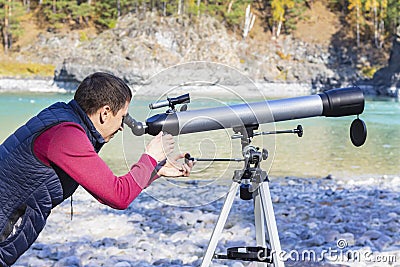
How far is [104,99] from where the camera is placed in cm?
193

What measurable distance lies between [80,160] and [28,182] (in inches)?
8.7

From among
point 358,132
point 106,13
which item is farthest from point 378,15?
point 358,132

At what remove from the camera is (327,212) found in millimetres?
5320

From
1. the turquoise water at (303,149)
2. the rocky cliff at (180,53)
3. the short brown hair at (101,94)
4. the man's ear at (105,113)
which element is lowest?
the rocky cliff at (180,53)

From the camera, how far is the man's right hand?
2.07 m

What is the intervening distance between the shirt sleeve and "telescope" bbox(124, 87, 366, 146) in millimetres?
265

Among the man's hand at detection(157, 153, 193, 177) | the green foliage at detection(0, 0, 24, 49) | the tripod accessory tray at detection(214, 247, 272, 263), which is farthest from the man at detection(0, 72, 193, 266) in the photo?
the green foliage at detection(0, 0, 24, 49)

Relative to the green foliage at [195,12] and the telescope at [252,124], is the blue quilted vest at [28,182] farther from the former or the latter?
the green foliage at [195,12]

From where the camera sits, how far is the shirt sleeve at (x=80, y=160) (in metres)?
1.83

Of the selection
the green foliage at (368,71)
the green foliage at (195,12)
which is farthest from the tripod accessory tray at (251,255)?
→ the green foliage at (195,12)

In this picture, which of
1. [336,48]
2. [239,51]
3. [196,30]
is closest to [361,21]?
[336,48]

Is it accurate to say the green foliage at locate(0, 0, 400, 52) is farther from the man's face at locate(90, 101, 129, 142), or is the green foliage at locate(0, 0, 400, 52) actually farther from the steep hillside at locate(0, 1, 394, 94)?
the man's face at locate(90, 101, 129, 142)

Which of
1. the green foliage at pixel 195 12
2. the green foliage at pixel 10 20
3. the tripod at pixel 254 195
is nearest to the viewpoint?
the tripod at pixel 254 195

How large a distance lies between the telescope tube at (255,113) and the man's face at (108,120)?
0.17 metres
